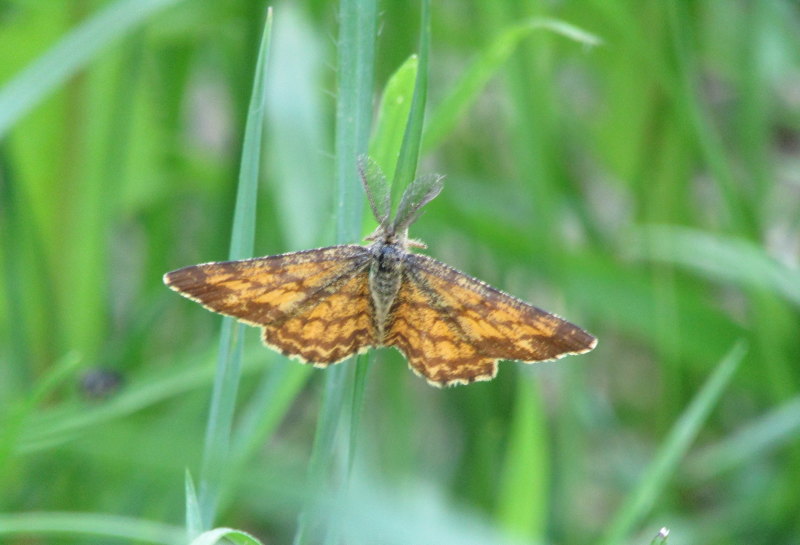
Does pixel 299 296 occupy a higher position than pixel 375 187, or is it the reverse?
pixel 375 187

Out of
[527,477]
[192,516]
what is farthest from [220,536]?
[527,477]

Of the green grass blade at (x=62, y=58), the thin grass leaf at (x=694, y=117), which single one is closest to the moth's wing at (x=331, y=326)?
the green grass blade at (x=62, y=58)

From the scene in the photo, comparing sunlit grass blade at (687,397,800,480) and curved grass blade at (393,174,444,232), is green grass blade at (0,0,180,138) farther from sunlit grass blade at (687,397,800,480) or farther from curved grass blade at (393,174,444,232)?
sunlit grass blade at (687,397,800,480)

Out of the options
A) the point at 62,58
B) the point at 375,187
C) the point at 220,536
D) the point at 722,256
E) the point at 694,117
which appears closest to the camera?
the point at 220,536

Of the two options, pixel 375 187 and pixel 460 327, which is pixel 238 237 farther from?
pixel 460 327

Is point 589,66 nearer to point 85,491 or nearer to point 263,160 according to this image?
point 263,160
